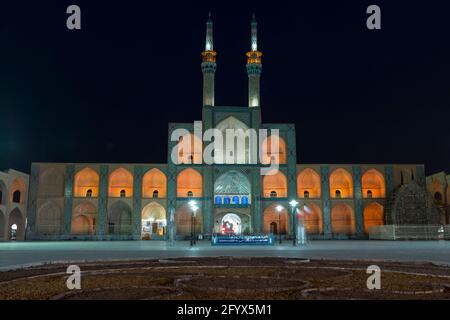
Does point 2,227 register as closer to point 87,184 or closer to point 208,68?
point 87,184

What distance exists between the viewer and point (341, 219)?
157 feet

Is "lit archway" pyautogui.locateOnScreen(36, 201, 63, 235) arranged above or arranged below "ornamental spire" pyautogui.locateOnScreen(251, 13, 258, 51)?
below

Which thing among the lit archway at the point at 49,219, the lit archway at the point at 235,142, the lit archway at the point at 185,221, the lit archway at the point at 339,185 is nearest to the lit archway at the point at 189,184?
the lit archway at the point at 185,221

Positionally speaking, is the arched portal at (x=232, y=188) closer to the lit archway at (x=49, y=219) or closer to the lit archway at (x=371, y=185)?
the lit archway at (x=371, y=185)

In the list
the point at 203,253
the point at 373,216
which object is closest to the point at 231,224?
the point at 373,216

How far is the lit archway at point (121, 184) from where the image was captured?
46044mm

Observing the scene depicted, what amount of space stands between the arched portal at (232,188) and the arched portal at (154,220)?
5.92 meters

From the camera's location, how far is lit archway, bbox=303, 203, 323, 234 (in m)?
46.3

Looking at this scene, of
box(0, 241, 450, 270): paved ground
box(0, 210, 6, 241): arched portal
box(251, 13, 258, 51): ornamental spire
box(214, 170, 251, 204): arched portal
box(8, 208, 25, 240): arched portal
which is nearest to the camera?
box(0, 241, 450, 270): paved ground

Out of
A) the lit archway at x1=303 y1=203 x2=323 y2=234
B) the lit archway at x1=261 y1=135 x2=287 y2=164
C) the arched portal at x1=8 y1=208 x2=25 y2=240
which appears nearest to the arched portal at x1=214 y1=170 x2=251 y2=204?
the lit archway at x1=261 y1=135 x2=287 y2=164

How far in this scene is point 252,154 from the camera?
4478 centimetres

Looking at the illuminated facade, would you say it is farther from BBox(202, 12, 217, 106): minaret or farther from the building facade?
the building facade

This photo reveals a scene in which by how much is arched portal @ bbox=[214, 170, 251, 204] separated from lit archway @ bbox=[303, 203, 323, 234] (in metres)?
6.53
